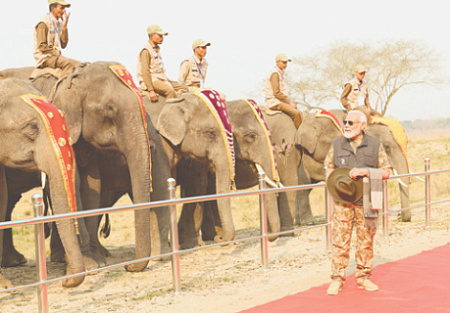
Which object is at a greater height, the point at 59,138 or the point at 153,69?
the point at 153,69

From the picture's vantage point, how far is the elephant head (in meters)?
10.6

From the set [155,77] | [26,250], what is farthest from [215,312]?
[26,250]

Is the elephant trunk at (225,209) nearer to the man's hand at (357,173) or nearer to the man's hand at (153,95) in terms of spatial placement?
the man's hand at (153,95)

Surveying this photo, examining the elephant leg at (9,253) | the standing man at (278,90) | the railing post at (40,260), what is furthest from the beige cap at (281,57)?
the railing post at (40,260)

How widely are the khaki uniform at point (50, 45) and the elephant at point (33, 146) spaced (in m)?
1.67

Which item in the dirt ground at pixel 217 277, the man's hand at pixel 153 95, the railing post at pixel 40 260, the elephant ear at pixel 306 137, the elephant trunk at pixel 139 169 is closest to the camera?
the railing post at pixel 40 260

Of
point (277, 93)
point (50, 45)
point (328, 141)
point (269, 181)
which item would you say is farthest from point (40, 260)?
point (328, 141)

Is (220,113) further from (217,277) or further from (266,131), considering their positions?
(217,277)

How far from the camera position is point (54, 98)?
9.48 metres

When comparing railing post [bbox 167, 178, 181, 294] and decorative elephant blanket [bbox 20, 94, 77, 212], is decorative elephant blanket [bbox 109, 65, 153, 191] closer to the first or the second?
decorative elephant blanket [bbox 20, 94, 77, 212]

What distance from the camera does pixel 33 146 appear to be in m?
7.82

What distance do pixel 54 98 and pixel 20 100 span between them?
1453 millimetres

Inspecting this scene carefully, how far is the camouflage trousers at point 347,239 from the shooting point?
6746mm

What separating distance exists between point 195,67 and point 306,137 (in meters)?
2.76
